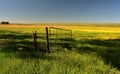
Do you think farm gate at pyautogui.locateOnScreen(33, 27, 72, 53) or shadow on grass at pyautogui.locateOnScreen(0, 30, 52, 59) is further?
farm gate at pyautogui.locateOnScreen(33, 27, 72, 53)

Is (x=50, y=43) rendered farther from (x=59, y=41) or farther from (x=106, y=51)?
(x=106, y=51)

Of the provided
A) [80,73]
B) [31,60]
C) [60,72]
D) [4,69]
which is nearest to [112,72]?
[80,73]

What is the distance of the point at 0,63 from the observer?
32.6 feet

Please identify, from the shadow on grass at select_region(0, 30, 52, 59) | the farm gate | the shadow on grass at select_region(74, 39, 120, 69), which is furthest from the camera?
the farm gate

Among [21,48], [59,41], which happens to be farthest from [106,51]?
[59,41]

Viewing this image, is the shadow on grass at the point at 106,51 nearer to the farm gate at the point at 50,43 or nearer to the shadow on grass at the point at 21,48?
the farm gate at the point at 50,43

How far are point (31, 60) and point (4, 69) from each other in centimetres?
210

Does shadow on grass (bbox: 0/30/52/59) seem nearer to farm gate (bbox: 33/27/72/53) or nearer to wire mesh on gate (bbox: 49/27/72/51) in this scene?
farm gate (bbox: 33/27/72/53)

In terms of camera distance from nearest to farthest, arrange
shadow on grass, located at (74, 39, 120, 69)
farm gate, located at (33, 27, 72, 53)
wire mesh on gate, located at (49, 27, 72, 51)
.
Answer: shadow on grass, located at (74, 39, 120, 69) → farm gate, located at (33, 27, 72, 53) → wire mesh on gate, located at (49, 27, 72, 51)

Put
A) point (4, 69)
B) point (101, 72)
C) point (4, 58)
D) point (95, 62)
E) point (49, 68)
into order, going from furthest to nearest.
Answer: point (95, 62) < point (4, 58) < point (101, 72) < point (49, 68) < point (4, 69)

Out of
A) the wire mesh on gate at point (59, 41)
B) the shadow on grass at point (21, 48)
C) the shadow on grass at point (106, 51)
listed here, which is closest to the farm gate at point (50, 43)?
the wire mesh on gate at point (59, 41)

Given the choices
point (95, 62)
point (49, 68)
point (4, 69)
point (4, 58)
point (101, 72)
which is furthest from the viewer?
point (95, 62)

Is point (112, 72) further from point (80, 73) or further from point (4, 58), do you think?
point (4, 58)

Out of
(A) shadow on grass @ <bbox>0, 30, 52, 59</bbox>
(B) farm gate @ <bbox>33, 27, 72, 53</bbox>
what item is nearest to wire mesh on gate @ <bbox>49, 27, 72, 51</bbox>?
(B) farm gate @ <bbox>33, 27, 72, 53</bbox>
